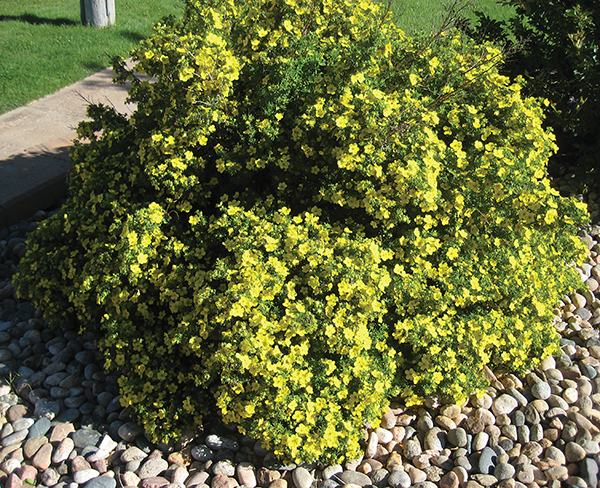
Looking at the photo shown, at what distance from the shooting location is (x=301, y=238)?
2.63 metres

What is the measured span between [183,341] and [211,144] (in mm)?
1088

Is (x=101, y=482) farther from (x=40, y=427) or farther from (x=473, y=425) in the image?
(x=473, y=425)

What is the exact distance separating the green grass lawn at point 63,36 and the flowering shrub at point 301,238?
8.22ft

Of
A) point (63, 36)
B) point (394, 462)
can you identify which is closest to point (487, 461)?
point (394, 462)

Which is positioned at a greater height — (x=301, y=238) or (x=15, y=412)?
(x=301, y=238)

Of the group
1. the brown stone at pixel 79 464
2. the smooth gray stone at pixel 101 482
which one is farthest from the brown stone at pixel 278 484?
the brown stone at pixel 79 464

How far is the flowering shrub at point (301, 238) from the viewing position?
8.21ft

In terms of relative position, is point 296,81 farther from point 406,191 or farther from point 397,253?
point 397,253

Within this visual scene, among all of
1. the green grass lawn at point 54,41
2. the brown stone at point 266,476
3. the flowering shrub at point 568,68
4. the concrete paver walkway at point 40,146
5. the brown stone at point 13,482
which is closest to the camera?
the brown stone at point 13,482

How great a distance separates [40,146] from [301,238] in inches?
125

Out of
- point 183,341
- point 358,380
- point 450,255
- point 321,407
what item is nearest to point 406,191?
point 450,255

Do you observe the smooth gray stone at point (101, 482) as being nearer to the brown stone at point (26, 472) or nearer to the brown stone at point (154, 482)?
the brown stone at point (154, 482)

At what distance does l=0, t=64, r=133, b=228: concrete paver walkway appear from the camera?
4160 mm

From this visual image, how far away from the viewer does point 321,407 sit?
95.8 inches
